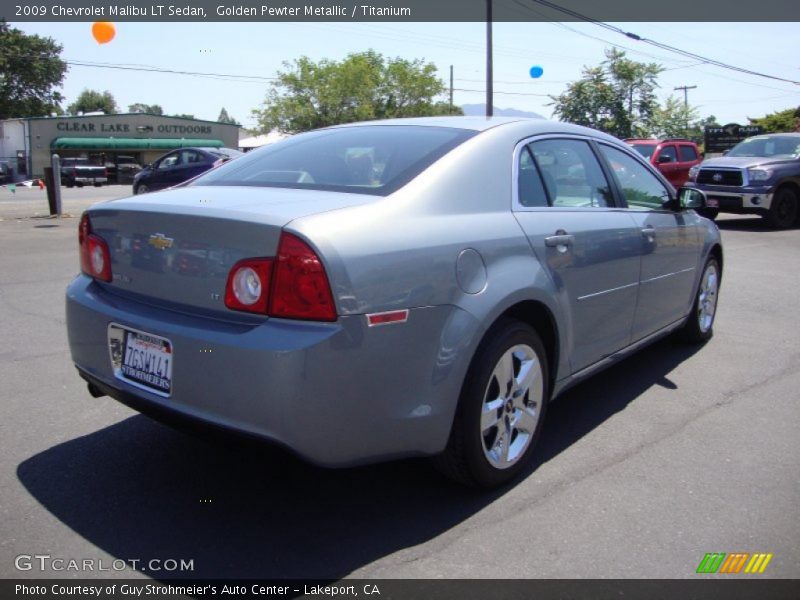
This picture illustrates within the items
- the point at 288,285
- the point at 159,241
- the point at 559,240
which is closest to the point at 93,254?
the point at 159,241

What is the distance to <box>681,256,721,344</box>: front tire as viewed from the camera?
5398mm

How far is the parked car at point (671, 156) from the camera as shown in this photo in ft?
56.7

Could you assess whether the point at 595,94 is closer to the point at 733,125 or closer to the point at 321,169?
the point at 733,125

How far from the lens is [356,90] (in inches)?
2114

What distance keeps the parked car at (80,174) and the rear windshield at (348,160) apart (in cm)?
4103

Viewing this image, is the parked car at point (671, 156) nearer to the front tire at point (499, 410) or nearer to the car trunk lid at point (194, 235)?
the front tire at point (499, 410)

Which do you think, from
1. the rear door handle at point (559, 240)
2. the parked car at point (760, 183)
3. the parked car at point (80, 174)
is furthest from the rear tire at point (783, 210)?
the parked car at point (80, 174)

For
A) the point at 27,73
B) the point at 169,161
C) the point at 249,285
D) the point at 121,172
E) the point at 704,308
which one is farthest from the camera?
the point at 27,73

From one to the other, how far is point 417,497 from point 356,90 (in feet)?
175

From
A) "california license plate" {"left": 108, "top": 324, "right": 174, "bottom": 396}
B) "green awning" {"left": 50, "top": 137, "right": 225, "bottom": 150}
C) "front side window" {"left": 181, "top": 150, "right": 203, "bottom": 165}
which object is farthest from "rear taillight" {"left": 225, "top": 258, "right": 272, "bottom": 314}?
"green awning" {"left": 50, "top": 137, "right": 225, "bottom": 150}

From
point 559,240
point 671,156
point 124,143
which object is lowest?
point 559,240

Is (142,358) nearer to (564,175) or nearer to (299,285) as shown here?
(299,285)

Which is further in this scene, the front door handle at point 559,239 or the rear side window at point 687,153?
the rear side window at point 687,153

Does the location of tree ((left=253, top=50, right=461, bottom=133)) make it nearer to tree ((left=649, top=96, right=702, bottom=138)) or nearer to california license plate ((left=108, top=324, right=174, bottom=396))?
tree ((left=649, top=96, right=702, bottom=138))
